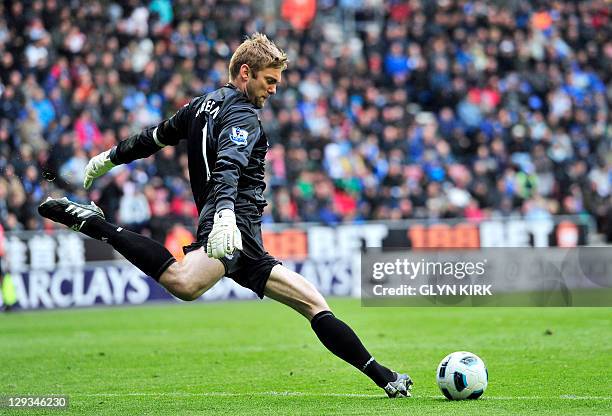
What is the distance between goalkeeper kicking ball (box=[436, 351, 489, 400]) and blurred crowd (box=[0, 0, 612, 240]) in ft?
39.3

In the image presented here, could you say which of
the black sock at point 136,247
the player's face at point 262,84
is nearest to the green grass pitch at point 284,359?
the black sock at point 136,247

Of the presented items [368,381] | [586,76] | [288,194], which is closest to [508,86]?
[586,76]

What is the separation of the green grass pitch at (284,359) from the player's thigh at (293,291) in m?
0.67

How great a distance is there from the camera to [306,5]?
2767 centimetres

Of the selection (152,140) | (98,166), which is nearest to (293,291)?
(152,140)

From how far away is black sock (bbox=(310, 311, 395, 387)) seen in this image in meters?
7.94

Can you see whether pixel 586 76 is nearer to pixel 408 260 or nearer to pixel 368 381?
pixel 408 260

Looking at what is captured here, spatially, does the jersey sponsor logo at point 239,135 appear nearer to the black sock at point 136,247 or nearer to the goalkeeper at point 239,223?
the goalkeeper at point 239,223

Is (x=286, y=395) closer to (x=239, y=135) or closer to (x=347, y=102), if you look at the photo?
(x=239, y=135)

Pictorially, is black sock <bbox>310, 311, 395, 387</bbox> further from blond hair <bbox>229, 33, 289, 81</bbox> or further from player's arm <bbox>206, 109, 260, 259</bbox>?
blond hair <bbox>229, 33, 289, 81</bbox>

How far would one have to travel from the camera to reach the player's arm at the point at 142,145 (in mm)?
8359

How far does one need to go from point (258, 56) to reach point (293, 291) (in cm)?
164

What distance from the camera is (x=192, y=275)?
25.2 ft

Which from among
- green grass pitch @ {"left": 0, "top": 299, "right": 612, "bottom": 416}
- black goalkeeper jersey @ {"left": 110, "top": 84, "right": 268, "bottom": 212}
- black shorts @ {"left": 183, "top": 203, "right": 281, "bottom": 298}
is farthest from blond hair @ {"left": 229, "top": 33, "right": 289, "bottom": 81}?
green grass pitch @ {"left": 0, "top": 299, "right": 612, "bottom": 416}
